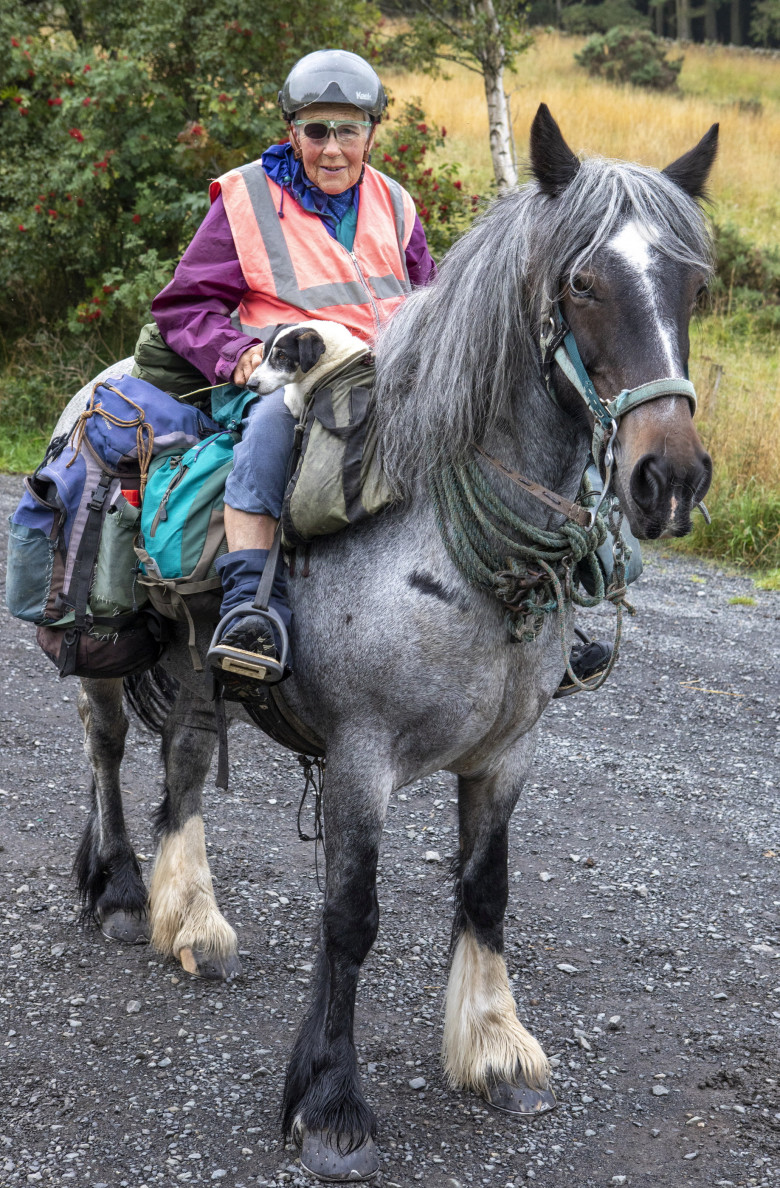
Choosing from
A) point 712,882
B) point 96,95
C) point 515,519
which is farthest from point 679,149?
point 515,519

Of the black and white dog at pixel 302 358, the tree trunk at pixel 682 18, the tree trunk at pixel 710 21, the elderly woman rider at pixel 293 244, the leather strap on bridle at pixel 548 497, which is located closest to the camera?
the leather strap on bridle at pixel 548 497

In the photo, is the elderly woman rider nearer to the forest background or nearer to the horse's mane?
the horse's mane

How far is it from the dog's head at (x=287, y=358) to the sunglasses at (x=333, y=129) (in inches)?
24.0

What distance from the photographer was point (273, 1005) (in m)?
3.43

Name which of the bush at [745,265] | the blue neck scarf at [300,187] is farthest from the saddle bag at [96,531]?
the bush at [745,265]

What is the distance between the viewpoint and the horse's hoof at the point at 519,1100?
117 inches

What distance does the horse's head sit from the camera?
2.06m

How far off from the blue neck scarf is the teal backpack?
55 cm

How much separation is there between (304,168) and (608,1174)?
2.79 meters

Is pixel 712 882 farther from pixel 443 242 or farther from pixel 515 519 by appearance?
pixel 443 242

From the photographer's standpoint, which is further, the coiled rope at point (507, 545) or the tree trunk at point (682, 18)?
the tree trunk at point (682, 18)

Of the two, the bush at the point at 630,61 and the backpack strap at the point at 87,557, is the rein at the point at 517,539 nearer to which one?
the backpack strap at the point at 87,557

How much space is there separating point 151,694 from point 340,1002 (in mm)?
1606

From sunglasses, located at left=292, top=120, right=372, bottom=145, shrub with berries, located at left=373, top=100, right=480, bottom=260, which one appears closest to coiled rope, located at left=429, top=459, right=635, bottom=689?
sunglasses, located at left=292, top=120, right=372, bottom=145
